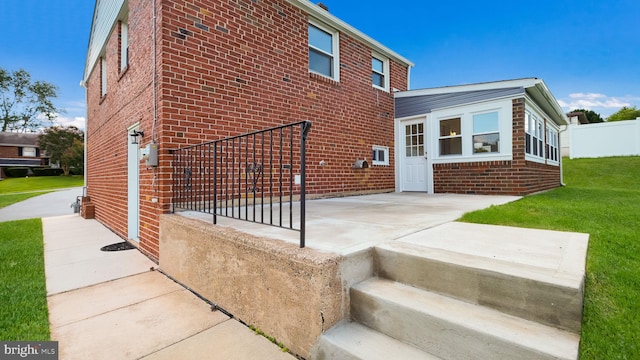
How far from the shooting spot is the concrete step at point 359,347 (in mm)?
1391

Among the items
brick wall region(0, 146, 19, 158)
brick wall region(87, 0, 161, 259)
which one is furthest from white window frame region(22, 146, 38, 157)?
brick wall region(87, 0, 161, 259)

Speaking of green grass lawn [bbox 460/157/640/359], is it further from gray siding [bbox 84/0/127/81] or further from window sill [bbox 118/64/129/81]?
→ gray siding [bbox 84/0/127/81]

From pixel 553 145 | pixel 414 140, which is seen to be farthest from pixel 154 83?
pixel 553 145

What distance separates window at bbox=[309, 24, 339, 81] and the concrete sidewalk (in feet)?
15.6

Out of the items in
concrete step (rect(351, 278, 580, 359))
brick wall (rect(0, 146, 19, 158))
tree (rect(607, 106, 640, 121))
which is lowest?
concrete step (rect(351, 278, 580, 359))

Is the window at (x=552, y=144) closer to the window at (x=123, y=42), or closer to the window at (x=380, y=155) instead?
the window at (x=380, y=155)

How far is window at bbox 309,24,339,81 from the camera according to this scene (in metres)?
5.90

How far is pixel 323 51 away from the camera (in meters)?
6.12

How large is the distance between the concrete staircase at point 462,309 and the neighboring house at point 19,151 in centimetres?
4809

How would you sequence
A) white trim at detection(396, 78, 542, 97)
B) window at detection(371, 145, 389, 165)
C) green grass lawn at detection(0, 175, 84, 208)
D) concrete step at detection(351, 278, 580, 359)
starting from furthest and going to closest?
green grass lawn at detection(0, 175, 84, 208), window at detection(371, 145, 389, 165), white trim at detection(396, 78, 542, 97), concrete step at detection(351, 278, 580, 359)

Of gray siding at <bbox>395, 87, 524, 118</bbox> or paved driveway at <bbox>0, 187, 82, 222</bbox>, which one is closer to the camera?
gray siding at <bbox>395, 87, 524, 118</bbox>

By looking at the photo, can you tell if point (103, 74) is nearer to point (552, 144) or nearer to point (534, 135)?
point (534, 135)

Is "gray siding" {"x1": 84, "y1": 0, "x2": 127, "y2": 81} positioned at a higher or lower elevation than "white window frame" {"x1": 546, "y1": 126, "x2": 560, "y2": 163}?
higher

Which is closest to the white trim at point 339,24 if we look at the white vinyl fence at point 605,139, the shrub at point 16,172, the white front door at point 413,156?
the white front door at point 413,156
